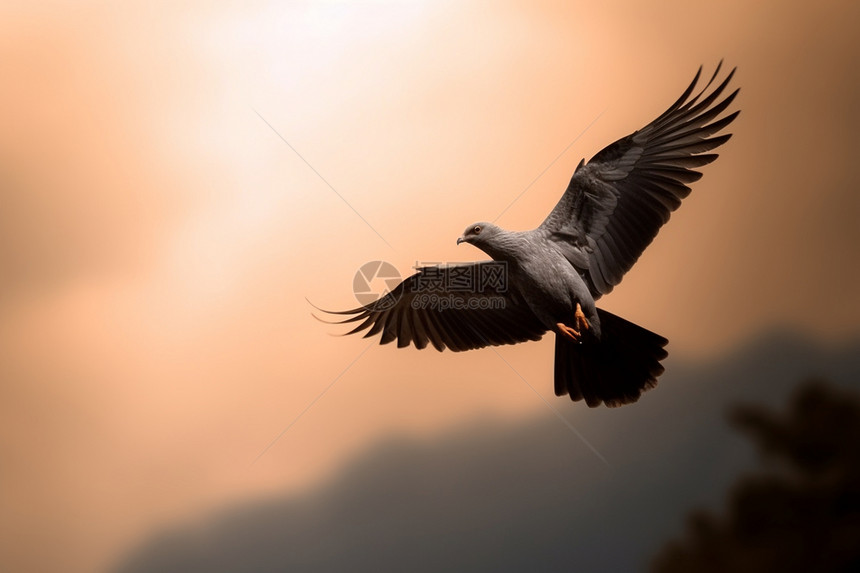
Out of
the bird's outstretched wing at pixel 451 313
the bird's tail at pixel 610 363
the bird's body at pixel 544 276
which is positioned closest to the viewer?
the bird's body at pixel 544 276

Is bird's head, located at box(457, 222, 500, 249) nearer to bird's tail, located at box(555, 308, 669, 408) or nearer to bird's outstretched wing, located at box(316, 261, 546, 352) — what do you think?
bird's outstretched wing, located at box(316, 261, 546, 352)

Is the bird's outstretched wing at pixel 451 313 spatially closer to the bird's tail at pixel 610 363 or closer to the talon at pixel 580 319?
the bird's tail at pixel 610 363

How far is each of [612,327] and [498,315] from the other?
41.8 inches

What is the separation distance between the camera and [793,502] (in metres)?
8.12

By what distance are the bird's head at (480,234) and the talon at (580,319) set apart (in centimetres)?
80

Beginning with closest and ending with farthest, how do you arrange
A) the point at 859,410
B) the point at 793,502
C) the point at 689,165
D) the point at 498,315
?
the point at 689,165 < the point at 498,315 < the point at 793,502 < the point at 859,410

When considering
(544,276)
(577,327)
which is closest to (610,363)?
(577,327)

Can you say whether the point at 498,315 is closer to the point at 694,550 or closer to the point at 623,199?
the point at 623,199

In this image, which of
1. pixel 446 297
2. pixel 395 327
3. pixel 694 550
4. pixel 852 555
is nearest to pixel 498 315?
pixel 446 297

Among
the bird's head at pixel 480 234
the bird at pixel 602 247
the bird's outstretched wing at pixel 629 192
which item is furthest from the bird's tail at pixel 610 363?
the bird's head at pixel 480 234

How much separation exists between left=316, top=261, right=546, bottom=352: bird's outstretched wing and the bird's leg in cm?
67

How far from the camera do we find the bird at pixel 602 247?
6422 millimetres

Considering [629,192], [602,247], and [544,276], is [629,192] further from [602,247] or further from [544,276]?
[544,276]

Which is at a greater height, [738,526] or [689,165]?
[689,165]
